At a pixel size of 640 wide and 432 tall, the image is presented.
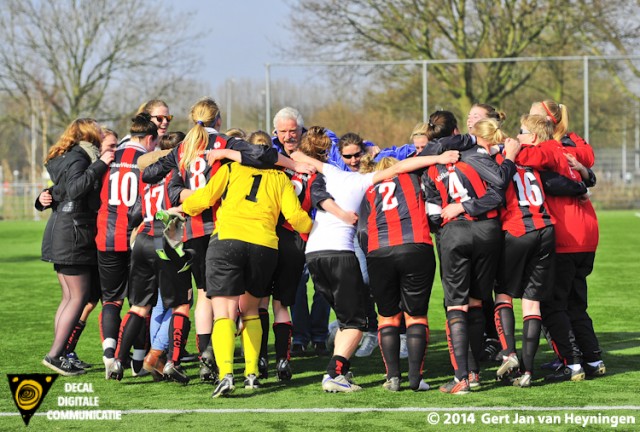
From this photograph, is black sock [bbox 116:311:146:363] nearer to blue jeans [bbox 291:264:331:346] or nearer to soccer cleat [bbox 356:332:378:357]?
blue jeans [bbox 291:264:331:346]

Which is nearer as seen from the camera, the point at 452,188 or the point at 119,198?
the point at 452,188

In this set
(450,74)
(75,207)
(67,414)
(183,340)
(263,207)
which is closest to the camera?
(67,414)

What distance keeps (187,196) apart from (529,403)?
253 centimetres

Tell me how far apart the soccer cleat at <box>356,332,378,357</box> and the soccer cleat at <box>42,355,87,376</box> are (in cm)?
216

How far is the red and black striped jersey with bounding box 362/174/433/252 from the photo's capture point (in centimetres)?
609

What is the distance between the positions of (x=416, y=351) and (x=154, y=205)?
2.05 meters

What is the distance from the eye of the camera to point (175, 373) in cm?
651

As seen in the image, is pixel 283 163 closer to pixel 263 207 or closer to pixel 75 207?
pixel 263 207

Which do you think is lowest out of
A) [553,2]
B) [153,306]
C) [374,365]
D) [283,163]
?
A: [374,365]

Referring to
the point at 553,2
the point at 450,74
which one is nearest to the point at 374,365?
the point at 450,74

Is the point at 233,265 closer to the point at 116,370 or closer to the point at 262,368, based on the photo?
the point at 262,368

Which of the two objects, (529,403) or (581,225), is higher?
(581,225)

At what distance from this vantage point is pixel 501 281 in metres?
6.41

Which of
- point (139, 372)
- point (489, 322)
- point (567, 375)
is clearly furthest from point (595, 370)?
point (139, 372)
